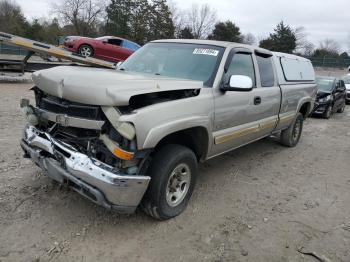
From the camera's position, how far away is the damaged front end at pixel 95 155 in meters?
3.10

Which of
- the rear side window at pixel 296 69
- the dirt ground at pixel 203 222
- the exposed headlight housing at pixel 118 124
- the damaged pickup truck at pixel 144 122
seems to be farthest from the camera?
the rear side window at pixel 296 69

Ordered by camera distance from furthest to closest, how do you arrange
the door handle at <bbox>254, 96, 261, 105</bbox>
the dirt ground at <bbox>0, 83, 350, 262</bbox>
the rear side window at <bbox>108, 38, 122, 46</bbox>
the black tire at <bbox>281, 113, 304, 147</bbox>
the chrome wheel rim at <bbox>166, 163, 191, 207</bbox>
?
the rear side window at <bbox>108, 38, 122, 46</bbox>, the black tire at <bbox>281, 113, 304, 147</bbox>, the door handle at <bbox>254, 96, 261, 105</bbox>, the chrome wheel rim at <bbox>166, 163, 191, 207</bbox>, the dirt ground at <bbox>0, 83, 350, 262</bbox>

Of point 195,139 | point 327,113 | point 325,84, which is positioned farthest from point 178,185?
point 325,84

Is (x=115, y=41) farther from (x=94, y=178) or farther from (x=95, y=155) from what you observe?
(x=94, y=178)

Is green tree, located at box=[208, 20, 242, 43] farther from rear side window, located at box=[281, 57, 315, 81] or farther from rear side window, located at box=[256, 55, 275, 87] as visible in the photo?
rear side window, located at box=[256, 55, 275, 87]

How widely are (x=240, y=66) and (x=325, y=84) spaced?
382 inches

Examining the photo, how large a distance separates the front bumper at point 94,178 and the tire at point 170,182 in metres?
0.23

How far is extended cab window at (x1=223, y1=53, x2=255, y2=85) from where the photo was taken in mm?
4590

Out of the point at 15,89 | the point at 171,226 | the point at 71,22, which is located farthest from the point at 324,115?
the point at 71,22

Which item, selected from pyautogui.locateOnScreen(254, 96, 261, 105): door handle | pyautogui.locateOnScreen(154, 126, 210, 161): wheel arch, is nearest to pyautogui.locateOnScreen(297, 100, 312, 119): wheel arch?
pyautogui.locateOnScreen(254, 96, 261, 105): door handle

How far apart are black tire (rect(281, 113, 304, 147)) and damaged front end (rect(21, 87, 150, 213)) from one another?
4638 millimetres

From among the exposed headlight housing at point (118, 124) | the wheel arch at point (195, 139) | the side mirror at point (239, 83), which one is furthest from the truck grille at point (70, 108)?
the side mirror at point (239, 83)

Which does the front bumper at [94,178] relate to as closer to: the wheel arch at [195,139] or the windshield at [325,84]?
the wheel arch at [195,139]

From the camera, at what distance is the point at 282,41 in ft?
184
